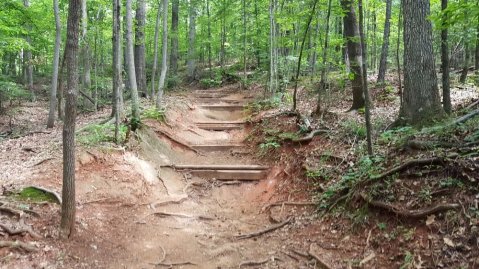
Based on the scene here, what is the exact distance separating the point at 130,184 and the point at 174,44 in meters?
18.4

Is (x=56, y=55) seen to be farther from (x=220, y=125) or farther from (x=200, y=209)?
(x=200, y=209)

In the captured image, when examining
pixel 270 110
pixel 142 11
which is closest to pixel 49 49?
pixel 142 11

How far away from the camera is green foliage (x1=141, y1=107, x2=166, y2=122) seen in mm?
11859

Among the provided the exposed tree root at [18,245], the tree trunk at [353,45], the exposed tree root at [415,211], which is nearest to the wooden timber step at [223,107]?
the tree trunk at [353,45]

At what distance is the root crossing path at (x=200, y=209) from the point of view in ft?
18.8

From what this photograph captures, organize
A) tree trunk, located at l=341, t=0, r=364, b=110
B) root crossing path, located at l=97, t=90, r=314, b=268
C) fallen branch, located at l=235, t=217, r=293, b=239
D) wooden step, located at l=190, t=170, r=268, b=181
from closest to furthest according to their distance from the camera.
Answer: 1. root crossing path, located at l=97, t=90, r=314, b=268
2. fallen branch, located at l=235, t=217, r=293, b=239
3. wooden step, located at l=190, t=170, r=268, b=181
4. tree trunk, located at l=341, t=0, r=364, b=110

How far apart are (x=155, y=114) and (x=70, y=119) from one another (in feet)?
22.0

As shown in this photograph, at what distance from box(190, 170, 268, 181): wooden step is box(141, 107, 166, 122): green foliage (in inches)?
121

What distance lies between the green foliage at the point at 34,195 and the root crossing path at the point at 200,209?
50.8 inches

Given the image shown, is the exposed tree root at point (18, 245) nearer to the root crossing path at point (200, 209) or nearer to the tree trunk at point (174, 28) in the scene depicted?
the root crossing path at point (200, 209)

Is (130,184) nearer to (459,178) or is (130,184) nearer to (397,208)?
(397,208)

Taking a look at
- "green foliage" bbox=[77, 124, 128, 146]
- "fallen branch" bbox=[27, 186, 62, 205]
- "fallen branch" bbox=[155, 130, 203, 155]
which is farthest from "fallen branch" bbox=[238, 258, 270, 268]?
"fallen branch" bbox=[155, 130, 203, 155]

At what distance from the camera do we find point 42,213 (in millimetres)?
5918

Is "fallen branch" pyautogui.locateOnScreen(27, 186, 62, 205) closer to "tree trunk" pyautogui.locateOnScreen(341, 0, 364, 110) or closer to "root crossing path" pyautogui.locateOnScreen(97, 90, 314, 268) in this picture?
"root crossing path" pyautogui.locateOnScreen(97, 90, 314, 268)
